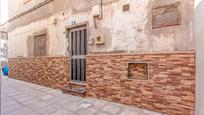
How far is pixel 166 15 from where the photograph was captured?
305 cm

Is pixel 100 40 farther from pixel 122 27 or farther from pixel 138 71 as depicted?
pixel 138 71

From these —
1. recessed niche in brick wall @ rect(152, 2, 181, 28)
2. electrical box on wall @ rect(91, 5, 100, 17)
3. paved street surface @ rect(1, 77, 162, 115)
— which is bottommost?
paved street surface @ rect(1, 77, 162, 115)

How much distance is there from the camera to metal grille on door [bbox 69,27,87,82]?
4889 mm

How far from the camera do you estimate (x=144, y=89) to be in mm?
3328

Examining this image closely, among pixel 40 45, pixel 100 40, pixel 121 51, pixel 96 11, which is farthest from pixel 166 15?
pixel 40 45

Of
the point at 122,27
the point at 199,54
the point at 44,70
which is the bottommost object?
the point at 44,70

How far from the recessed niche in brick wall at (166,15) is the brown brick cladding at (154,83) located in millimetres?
652

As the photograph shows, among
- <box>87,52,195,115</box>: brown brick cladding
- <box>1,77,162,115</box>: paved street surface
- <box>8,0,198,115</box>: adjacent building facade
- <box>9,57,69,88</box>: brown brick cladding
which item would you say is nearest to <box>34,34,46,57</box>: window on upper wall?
<box>8,0,198,115</box>: adjacent building facade

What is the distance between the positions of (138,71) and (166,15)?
1.38m

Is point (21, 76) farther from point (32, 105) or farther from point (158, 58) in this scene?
point (158, 58)

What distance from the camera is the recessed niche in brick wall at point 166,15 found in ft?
9.55

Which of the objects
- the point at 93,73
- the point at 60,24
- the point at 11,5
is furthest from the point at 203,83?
the point at 11,5

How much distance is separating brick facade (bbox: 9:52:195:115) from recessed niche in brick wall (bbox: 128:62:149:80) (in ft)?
0.32

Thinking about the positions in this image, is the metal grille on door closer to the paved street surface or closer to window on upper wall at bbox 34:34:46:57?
the paved street surface
